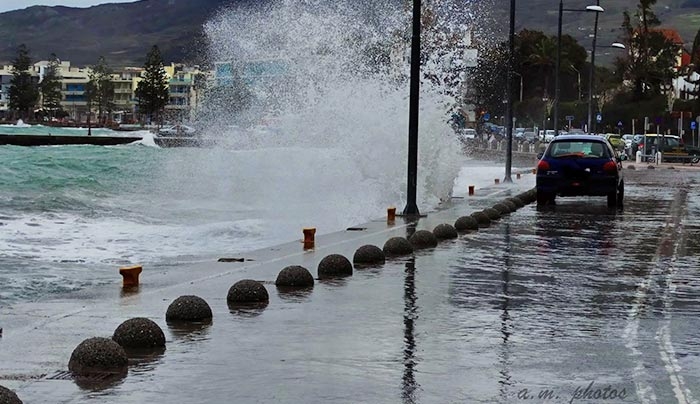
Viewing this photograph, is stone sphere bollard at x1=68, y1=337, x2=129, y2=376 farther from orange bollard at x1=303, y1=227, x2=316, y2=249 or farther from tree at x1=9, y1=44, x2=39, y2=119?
tree at x1=9, y1=44, x2=39, y2=119

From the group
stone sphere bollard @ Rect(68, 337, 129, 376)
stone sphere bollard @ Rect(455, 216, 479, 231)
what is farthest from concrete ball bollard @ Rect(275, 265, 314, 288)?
stone sphere bollard @ Rect(455, 216, 479, 231)

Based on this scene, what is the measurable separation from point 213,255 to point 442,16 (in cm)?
2700

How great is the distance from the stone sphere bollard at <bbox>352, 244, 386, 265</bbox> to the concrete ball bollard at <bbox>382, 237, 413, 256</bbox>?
2.94ft

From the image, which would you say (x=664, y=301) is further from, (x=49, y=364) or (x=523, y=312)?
(x=49, y=364)

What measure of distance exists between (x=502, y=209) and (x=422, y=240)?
7.93 metres

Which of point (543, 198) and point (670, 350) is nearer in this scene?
point (670, 350)

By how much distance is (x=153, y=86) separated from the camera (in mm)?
168250

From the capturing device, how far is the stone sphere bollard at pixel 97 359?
8.81 m

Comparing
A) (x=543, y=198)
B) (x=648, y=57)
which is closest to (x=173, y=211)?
(x=543, y=198)

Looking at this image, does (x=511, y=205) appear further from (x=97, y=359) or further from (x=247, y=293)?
(x=97, y=359)

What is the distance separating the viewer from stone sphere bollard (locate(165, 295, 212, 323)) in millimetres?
11094

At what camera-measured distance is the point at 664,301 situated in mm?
13094

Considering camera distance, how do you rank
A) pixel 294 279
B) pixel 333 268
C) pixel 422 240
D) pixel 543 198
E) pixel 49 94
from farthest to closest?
pixel 49 94
pixel 543 198
pixel 422 240
pixel 333 268
pixel 294 279

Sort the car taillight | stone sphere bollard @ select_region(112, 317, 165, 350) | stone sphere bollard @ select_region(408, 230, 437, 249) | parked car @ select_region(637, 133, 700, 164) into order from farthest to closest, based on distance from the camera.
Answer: parked car @ select_region(637, 133, 700, 164)
the car taillight
stone sphere bollard @ select_region(408, 230, 437, 249)
stone sphere bollard @ select_region(112, 317, 165, 350)
